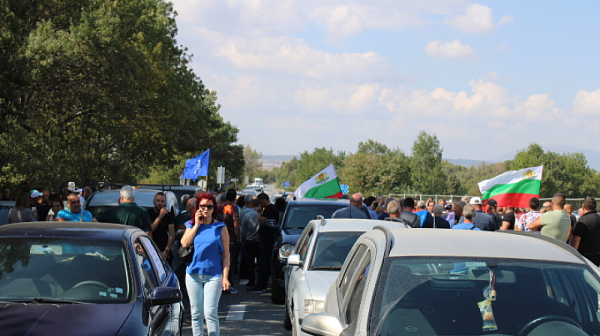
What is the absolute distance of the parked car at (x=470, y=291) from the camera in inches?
130

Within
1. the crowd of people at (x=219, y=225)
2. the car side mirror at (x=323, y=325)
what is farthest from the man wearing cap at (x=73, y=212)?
the car side mirror at (x=323, y=325)

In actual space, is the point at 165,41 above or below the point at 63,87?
above

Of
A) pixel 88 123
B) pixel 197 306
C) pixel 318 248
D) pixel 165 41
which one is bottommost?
pixel 197 306

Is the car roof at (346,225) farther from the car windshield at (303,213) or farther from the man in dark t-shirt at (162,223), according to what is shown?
the car windshield at (303,213)

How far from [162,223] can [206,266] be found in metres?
4.00

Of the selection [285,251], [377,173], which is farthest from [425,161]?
[285,251]

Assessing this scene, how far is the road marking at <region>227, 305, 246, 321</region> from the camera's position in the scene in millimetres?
9250

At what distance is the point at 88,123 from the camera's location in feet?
99.1

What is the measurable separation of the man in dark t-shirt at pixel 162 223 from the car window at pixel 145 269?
4205mm

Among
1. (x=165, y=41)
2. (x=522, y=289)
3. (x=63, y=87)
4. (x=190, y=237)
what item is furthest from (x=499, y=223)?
(x=165, y=41)

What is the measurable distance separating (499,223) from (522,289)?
1100 cm

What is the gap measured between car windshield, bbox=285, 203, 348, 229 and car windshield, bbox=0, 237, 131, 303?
23.0 ft

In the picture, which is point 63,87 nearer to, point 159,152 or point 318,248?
point 159,152

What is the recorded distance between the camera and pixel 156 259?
5.96m
